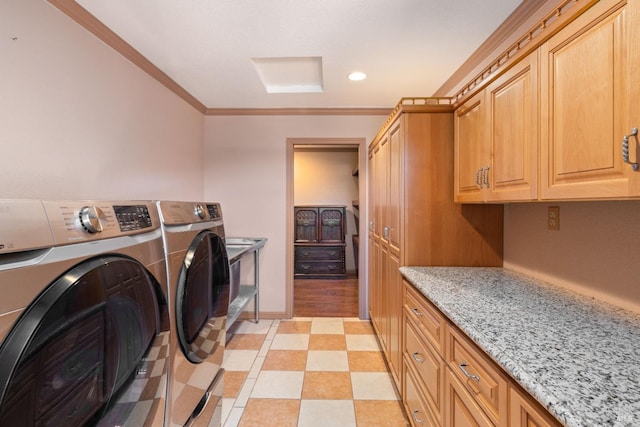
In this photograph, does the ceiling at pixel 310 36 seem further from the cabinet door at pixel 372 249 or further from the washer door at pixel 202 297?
the washer door at pixel 202 297

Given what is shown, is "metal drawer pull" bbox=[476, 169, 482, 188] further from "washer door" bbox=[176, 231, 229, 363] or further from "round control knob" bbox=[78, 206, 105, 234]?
"round control knob" bbox=[78, 206, 105, 234]

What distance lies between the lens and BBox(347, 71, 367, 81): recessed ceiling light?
230 cm

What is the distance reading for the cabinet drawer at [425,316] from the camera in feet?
4.06

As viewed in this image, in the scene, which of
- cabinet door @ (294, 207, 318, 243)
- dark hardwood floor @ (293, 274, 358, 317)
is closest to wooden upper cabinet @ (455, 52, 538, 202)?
dark hardwood floor @ (293, 274, 358, 317)

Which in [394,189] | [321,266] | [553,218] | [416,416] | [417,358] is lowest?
[416,416]

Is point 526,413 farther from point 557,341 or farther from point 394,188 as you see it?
point 394,188

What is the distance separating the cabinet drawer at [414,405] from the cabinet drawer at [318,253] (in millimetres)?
3093

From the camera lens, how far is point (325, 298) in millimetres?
3885

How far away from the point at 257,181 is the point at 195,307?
7.17 feet

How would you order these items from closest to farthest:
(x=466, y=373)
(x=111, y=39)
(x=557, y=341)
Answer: (x=557, y=341)
(x=466, y=373)
(x=111, y=39)

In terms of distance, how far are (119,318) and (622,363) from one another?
132 cm

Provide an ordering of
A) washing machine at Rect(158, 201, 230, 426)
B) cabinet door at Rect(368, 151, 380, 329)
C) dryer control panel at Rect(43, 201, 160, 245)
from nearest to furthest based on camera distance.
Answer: dryer control panel at Rect(43, 201, 160, 245) < washing machine at Rect(158, 201, 230, 426) < cabinet door at Rect(368, 151, 380, 329)

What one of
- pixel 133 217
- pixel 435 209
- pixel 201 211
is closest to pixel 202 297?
pixel 201 211

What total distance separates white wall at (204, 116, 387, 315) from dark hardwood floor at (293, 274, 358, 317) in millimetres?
458
